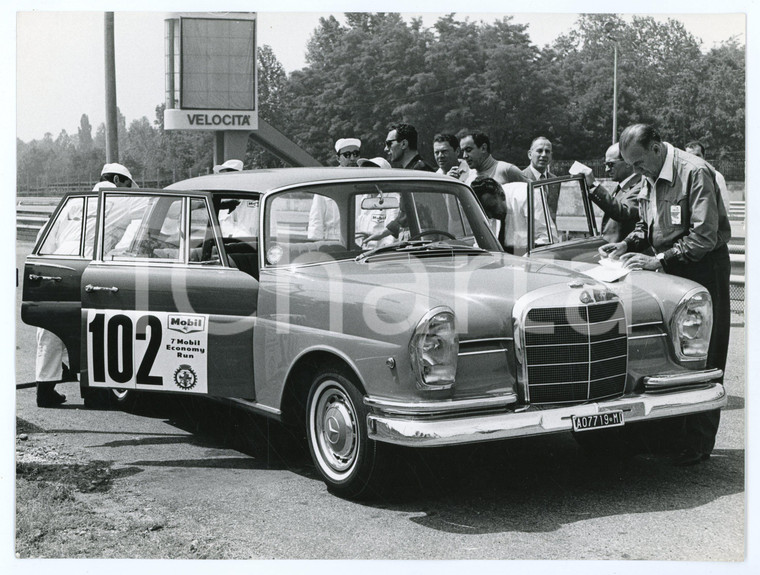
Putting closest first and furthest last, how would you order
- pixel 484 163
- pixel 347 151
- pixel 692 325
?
pixel 692 325 → pixel 484 163 → pixel 347 151

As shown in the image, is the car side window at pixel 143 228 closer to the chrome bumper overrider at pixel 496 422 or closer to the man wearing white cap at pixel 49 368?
the man wearing white cap at pixel 49 368

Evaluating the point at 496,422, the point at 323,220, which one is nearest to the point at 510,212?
the point at 323,220

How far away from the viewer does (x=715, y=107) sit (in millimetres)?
33156

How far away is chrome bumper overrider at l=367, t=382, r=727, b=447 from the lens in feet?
14.7

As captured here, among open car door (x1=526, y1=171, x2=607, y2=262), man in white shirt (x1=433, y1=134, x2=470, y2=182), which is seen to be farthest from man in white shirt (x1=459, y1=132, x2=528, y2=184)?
open car door (x1=526, y1=171, x2=607, y2=262)

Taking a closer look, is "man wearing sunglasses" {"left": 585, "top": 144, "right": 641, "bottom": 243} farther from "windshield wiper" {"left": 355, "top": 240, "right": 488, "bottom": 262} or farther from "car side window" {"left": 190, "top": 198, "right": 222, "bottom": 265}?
"car side window" {"left": 190, "top": 198, "right": 222, "bottom": 265}

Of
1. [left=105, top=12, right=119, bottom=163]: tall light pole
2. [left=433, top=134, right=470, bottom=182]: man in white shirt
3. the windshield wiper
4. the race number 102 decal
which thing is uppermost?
[left=105, top=12, right=119, bottom=163]: tall light pole

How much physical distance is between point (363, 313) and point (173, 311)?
5.06 feet

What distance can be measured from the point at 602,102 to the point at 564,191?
3901 centimetres

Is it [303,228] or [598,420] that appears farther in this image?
[303,228]

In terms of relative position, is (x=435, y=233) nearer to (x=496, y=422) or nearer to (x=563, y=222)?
(x=563, y=222)

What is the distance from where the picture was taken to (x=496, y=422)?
15.0ft

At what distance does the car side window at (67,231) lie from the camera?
23.1ft

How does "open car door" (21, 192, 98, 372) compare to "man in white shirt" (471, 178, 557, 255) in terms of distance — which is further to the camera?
"man in white shirt" (471, 178, 557, 255)
